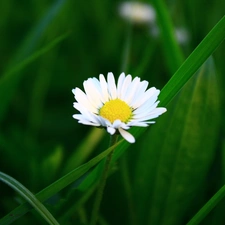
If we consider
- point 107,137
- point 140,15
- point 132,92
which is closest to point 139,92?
point 132,92

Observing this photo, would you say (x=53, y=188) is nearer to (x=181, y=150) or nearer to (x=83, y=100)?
(x=83, y=100)

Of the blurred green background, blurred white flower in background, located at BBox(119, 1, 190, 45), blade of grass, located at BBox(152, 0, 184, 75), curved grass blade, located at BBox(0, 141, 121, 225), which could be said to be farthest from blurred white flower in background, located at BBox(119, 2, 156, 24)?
curved grass blade, located at BBox(0, 141, 121, 225)

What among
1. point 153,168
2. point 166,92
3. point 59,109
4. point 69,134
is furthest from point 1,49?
point 166,92

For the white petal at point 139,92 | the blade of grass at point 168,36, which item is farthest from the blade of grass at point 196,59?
the blade of grass at point 168,36

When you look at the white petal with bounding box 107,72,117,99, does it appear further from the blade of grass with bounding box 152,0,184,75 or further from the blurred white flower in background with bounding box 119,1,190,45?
the blurred white flower in background with bounding box 119,1,190,45

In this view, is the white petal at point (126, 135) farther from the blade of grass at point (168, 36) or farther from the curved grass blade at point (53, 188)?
the blade of grass at point (168, 36)
